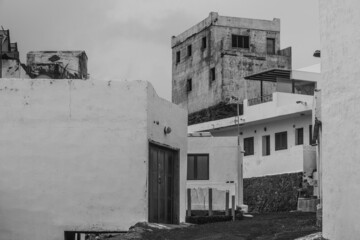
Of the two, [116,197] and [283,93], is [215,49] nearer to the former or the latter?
[283,93]

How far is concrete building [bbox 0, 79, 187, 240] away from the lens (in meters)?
22.3

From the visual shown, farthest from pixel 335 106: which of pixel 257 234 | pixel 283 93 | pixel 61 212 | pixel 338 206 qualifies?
pixel 283 93

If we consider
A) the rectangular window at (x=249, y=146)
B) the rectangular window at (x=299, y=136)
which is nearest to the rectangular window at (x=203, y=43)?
the rectangular window at (x=249, y=146)

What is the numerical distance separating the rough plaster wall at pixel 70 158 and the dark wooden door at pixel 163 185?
42.7 inches

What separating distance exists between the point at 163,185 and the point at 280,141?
2119cm

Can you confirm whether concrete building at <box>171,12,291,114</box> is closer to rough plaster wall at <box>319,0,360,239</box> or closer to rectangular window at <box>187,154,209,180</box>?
rectangular window at <box>187,154,209,180</box>

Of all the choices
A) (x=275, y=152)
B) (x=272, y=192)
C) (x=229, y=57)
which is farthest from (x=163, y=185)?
(x=229, y=57)

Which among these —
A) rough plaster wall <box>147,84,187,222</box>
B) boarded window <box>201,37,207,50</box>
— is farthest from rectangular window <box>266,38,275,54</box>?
rough plaster wall <box>147,84,187,222</box>

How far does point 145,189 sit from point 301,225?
4.00 metres

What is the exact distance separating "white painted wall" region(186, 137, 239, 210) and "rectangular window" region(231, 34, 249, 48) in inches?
943

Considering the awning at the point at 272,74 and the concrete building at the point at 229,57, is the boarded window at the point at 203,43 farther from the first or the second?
the awning at the point at 272,74

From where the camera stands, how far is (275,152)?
44.4m

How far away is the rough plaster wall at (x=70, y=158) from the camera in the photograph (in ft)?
73.1

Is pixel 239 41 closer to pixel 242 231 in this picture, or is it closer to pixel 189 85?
pixel 189 85
